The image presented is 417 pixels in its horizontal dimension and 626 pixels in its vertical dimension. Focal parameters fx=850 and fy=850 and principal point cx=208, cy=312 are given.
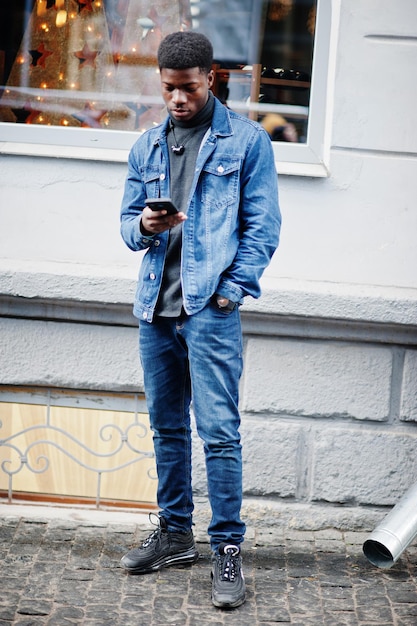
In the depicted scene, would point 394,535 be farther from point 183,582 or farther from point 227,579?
point 183,582

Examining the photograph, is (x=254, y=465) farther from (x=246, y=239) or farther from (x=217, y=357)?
(x=246, y=239)

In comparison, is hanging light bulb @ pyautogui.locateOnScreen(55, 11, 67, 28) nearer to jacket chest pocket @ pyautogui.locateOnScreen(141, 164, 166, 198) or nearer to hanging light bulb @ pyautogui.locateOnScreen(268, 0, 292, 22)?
hanging light bulb @ pyautogui.locateOnScreen(268, 0, 292, 22)

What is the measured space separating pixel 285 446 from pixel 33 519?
1.26 m

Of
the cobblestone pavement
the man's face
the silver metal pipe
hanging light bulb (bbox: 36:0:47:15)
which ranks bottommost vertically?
the cobblestone pavement

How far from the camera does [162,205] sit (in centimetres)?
294

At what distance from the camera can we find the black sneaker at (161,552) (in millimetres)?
3514

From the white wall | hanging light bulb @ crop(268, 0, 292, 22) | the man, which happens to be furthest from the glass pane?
the man

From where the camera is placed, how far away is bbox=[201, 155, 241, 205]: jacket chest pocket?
3166 mm

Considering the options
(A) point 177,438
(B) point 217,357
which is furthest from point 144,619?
(B) point 217,357

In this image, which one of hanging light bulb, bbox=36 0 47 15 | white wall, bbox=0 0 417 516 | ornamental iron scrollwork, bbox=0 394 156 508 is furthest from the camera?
hanging light bulb, bbox=36 0 47 15

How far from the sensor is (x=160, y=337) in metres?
3.36

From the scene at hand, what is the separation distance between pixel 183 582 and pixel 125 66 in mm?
2599

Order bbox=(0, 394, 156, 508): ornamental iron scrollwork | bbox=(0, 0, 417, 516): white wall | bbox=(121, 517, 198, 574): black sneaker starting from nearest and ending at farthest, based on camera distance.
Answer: bbox=(121, 517, 198, 574): black sneaker, bbox=(0, 0, 417, 516): white wall, bbox=(0, 394, 156, 508): ornamental iron scrollwork

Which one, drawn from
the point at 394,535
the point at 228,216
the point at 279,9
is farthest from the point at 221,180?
the point at 279,9
